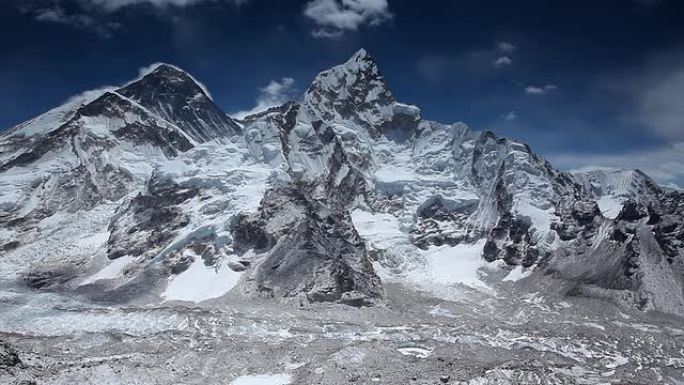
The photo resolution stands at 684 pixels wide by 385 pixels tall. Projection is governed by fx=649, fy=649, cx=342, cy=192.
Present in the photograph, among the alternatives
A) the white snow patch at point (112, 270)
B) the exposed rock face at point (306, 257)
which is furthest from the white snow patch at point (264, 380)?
the white snow patch at point (112, 270)

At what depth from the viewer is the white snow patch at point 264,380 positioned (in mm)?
99250

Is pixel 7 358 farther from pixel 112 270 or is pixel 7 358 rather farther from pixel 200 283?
pixel 112 270

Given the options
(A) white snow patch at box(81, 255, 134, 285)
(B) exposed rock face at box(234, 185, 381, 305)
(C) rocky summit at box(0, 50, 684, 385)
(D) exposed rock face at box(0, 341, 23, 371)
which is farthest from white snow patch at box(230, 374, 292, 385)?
(A) white snow patch at box(81, 255, 134, 285)

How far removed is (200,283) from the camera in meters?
173

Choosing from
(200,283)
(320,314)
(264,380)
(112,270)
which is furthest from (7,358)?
(112,270)

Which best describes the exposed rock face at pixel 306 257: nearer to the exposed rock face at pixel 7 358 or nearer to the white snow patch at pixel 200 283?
the white snow patch at pixel 200 283

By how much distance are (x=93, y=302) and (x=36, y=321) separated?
76.1ft

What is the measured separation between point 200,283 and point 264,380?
76963 mm

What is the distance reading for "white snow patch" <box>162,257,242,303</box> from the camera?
164 m

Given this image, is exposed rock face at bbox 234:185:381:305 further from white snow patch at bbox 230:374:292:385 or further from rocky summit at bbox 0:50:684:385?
white snow patch at bbox 230:374:292:385

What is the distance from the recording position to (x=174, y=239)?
655 feet

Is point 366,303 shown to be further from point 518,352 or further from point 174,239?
point 174,239

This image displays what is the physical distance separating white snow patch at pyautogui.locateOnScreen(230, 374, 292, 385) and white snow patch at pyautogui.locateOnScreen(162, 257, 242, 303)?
61.8 meters

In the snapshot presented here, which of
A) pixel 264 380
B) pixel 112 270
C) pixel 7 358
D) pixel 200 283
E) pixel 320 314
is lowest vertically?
pixel 264 380
